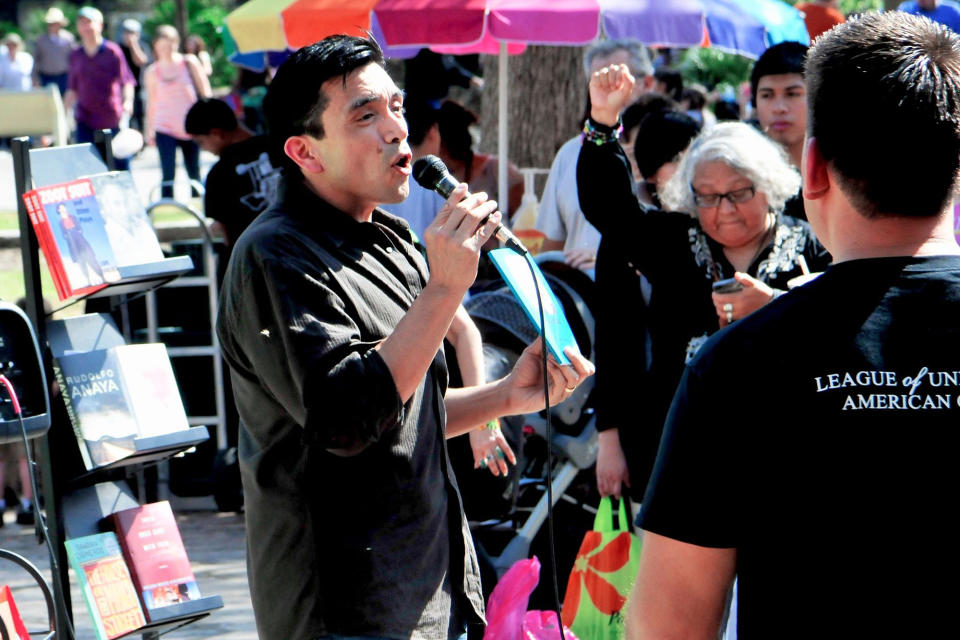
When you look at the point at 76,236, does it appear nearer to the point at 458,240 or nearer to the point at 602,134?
the point at 602,134

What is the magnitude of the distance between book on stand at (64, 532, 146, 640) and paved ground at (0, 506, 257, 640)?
5.83 ft

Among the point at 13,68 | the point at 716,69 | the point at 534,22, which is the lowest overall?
the point at 716,69

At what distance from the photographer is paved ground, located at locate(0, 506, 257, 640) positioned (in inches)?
207

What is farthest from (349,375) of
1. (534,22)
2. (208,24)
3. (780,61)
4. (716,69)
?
(208,24)

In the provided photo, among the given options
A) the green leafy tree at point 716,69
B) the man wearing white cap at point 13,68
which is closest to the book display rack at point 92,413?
the man wearing white cap at point 13,68

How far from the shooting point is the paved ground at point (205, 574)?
526 centimetres

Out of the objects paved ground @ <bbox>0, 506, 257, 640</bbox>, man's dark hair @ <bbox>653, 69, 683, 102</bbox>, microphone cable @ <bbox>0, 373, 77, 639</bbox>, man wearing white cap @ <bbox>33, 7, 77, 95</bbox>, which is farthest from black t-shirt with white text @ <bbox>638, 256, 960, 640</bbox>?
man wearing white cap @ <bbox>33, 7, 77, 95</bbox>

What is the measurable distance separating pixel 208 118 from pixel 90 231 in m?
4.11

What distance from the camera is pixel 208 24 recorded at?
2828 cm

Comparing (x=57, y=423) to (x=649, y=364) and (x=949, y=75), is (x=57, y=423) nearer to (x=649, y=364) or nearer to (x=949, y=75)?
(x=649, y=364)

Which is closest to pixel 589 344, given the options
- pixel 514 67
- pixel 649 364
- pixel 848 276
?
pixel 649 364

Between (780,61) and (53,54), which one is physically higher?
(780,61)

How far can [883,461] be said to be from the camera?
1501 millimetres

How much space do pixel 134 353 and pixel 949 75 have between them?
8.26 ft
